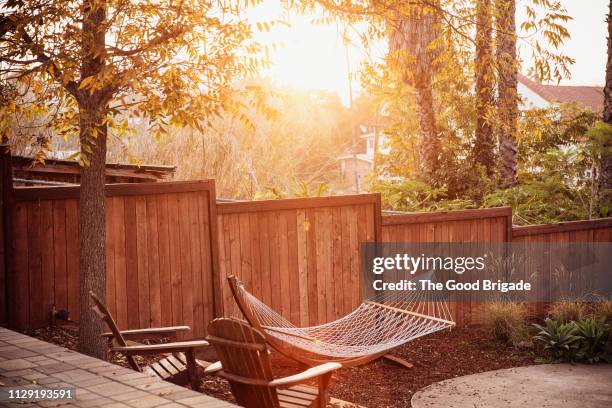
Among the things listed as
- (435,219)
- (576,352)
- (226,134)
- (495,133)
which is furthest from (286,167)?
(576,352)

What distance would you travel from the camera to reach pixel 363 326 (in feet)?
26.3

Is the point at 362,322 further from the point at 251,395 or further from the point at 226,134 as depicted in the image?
the point at 226,134

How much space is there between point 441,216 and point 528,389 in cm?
294

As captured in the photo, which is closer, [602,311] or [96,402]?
[96,402]

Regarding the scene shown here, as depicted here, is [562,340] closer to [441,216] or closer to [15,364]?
[441,216]

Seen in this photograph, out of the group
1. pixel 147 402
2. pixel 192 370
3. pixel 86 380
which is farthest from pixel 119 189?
pixel 147 402

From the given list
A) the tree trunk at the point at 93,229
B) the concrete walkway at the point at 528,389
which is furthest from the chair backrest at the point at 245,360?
the concrete walkway at the point at 528,389

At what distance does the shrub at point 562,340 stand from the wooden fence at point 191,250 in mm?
1921

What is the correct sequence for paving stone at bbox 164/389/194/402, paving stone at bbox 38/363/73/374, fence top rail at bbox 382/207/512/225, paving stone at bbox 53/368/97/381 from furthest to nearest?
fence top rail at bbox 382/207/512/225
paving stone at bbox 38/363/73/374
paving stone at bbox 53/368/97/381
paving stone at bbox 164/389/194/402

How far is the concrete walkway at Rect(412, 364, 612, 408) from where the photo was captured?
6383 mm

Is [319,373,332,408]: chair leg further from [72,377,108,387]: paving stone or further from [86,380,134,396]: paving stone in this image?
[72,377,108,387]: paving stone

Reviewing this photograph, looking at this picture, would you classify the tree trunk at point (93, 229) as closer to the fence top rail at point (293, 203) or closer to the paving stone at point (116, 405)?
the fence top rail at point (293, 203)

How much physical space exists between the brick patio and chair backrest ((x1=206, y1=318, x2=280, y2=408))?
0.40m

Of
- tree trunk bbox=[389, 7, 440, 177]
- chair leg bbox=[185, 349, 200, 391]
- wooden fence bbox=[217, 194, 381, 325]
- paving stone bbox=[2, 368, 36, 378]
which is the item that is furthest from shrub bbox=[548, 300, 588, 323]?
tree trunk bbox=[389, 7, 440, 177]
